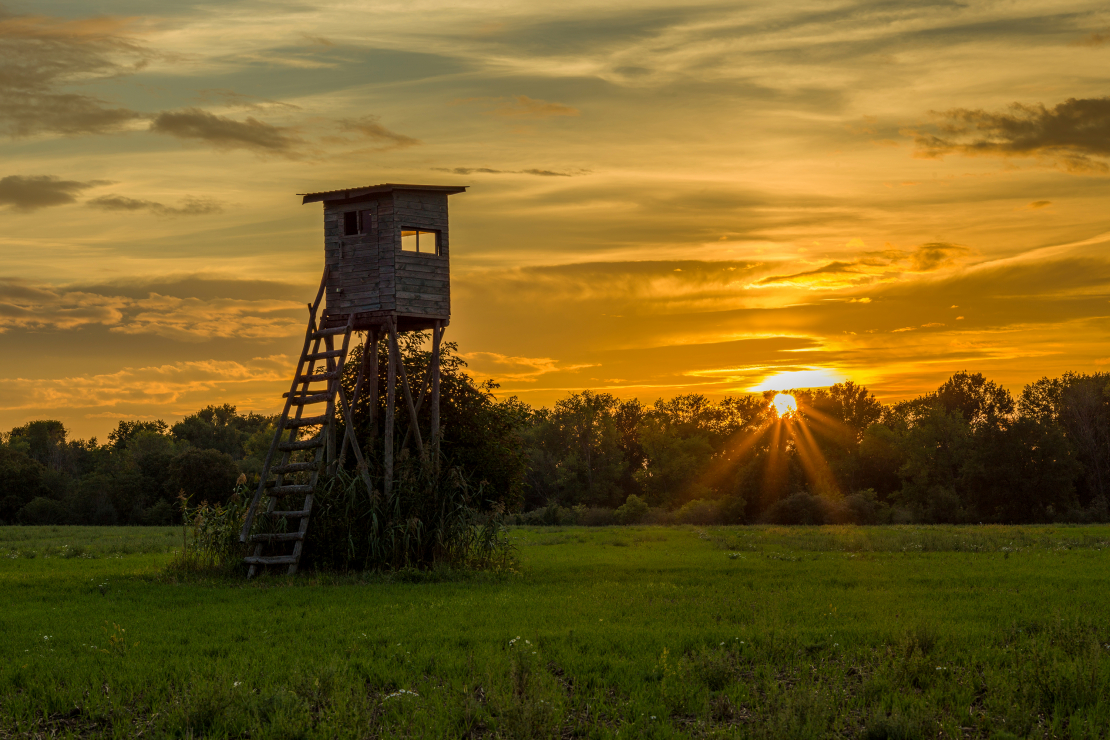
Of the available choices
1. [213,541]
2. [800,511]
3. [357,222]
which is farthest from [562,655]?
[800,511]

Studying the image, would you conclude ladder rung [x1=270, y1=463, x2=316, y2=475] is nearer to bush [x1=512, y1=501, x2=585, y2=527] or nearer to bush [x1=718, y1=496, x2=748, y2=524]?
bush [x1=512, y1=501, x2=585, y2=527]

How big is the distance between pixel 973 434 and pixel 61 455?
9864cm

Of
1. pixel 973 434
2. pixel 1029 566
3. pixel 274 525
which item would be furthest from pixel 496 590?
pixel 973 434

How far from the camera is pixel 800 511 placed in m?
61.8

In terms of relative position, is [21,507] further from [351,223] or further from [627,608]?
[627,608]

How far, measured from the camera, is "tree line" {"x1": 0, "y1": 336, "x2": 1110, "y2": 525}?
A: 68.9 metres

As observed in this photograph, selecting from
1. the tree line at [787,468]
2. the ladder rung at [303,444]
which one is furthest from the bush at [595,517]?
the ladder rung at [303,444]

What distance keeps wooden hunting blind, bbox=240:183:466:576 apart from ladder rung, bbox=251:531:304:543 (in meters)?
1.75

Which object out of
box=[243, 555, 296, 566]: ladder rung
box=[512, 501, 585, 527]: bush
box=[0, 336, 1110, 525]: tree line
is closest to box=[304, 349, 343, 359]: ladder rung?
box=[243, 555, 296, 566]: ladder rung

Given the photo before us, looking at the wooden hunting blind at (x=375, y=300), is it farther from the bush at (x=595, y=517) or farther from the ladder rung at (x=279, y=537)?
the bush at (x=595, y=517)

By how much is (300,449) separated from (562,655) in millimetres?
14283

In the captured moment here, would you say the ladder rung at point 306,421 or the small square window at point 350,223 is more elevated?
the small square window at point 350,223

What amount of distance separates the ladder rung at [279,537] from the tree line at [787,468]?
2730 centimetres

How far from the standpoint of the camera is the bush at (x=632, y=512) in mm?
70175
